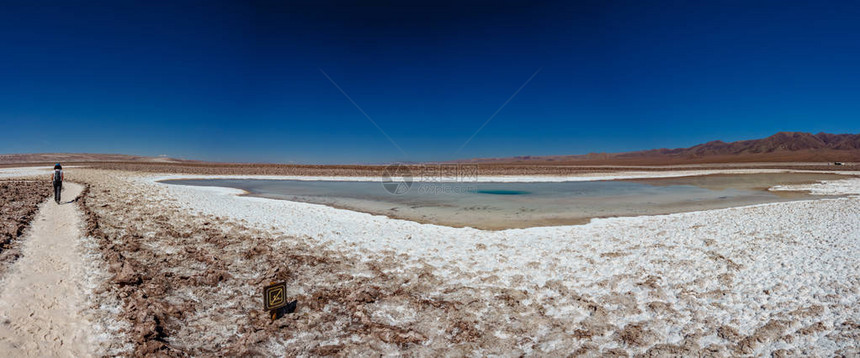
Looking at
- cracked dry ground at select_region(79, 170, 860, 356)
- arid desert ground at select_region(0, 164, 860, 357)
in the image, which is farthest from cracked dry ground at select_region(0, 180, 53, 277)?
cracked dry ground at select_region(79, 170, 860, 356)

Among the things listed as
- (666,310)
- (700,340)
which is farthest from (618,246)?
(700,340)

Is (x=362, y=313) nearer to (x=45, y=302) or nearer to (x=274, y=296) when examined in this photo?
(x=274, y=296)

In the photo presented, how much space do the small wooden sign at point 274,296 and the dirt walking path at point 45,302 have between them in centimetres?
160

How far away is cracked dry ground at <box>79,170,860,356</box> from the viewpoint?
149 inches

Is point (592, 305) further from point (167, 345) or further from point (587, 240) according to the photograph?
point (167, 345)

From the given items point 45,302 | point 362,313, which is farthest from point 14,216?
point 362,313

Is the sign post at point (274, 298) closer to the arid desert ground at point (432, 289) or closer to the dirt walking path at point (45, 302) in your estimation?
the arid desert ground at point (432, 289)

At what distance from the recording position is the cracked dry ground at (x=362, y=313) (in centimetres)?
378

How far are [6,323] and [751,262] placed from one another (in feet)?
34.7

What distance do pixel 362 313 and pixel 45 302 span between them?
3.99 m

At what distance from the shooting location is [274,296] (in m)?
4.22

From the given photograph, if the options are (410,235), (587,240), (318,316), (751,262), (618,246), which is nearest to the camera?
(318,316)

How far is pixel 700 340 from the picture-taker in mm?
3852

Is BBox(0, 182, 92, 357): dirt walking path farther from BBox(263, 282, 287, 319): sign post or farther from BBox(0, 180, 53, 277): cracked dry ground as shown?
BBox(263, 282, 287, 319): sign post
